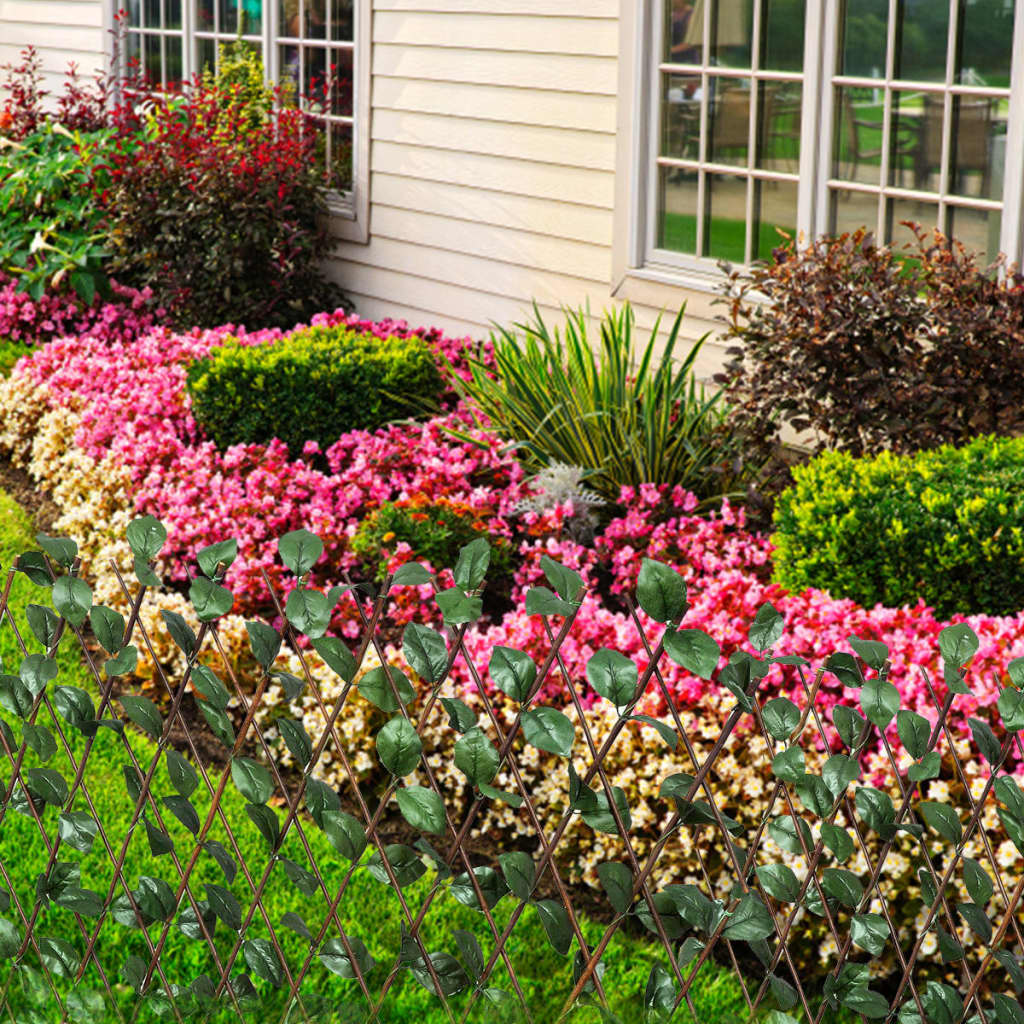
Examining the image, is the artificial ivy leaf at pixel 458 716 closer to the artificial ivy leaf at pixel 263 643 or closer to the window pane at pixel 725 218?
the artificial ivy leaf at pixel 263 643

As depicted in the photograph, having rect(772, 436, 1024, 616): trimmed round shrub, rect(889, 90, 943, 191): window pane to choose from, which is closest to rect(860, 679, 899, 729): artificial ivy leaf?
rect(772, 436, 1024, 616): trimmed round shrub

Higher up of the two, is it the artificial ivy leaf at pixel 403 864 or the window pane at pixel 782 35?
→ the window pane at pixel 782 35

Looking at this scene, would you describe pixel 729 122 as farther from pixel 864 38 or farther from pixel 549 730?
pixel 549 730

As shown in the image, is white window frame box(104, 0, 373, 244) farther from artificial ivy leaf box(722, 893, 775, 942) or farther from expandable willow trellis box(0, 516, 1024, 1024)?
artificial ivy leaf box(722, 893, 775, 942)

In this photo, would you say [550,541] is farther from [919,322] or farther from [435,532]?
[919,322]

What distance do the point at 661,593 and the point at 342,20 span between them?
7.97 meters

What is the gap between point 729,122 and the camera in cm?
627

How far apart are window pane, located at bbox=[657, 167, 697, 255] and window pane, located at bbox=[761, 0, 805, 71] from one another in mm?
677

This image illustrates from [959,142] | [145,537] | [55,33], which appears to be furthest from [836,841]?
[55,33]

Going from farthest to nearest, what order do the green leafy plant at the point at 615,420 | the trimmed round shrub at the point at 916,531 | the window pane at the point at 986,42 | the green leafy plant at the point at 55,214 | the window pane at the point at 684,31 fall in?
the green leafy plant at the point at 55,214
the window pane at the point at 684,31
the green leafy plant at the point at 615,420
the window pane at the point at 986,42
the trimmed round shrub at the point at 916,531

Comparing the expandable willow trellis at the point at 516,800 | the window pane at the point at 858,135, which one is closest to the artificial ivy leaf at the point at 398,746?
the expandable willow trellis at the point at 516,800

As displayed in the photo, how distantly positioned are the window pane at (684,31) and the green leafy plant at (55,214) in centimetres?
415

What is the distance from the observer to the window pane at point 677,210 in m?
6.54

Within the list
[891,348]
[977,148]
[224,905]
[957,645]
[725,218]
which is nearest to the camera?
[957,645]
